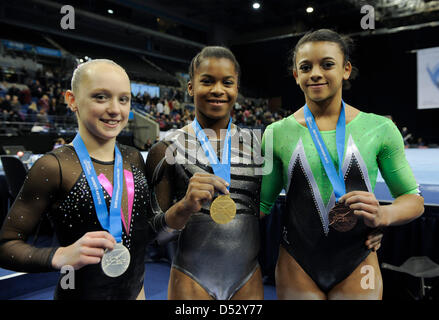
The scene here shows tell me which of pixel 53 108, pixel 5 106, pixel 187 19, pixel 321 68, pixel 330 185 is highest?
pixel 187 19

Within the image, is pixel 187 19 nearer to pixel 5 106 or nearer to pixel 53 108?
pixel 53 108

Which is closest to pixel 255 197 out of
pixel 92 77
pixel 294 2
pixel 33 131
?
pixel 92 77

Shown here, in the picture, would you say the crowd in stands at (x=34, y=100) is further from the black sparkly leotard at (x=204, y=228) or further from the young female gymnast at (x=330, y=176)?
the young female gymnast at (x=330, y=176)

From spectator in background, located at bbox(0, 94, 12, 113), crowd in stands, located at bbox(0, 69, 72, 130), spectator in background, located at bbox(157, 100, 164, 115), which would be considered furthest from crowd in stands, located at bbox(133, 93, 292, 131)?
spectator in background, located at bbox(0, 94, 12, 113)

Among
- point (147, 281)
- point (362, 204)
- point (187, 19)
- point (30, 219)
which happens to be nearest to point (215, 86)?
point (362, 204)

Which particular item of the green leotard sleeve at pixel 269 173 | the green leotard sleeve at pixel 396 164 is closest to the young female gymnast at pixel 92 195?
the green leotard sleeve at pixel 269 173

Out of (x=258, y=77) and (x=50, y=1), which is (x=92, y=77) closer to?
(x=50, y=1)

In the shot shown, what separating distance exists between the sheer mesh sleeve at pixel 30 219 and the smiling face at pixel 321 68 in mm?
934

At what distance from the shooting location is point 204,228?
49.6 inches

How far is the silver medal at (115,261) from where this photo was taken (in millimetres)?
1074

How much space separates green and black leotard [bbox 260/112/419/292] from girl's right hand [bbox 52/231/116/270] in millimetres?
736

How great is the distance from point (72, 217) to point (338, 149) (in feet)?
3.20

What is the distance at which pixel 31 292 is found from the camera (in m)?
3.15

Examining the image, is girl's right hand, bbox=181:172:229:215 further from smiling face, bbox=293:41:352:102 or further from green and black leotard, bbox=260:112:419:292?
smiling face, bbox=293:41:352:102
